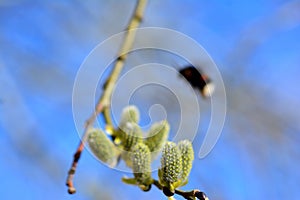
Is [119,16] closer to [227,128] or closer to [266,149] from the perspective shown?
[227,128]

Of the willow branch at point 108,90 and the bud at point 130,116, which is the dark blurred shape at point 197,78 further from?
the bud at point 130,116

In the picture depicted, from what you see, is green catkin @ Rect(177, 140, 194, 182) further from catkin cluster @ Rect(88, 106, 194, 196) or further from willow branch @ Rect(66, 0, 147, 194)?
willow branch @ Rect(66, 0, 147, 194)

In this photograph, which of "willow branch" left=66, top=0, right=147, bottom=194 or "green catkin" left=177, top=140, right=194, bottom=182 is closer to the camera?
"green catkin" left=177, top=140, right=194, bottom=182

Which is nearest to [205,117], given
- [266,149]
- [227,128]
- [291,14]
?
[227,128]

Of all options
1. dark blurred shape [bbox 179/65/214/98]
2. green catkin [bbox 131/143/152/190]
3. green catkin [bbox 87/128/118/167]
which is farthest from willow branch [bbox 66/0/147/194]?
dark blurred shape [bbox 179/65/214/98]

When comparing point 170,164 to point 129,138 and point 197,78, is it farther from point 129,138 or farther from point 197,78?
point 197,78

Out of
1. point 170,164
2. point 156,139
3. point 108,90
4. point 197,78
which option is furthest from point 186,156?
point 197,78

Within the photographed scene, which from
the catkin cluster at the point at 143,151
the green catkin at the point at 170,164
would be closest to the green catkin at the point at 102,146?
the catkin cluster at the point at 143,151
